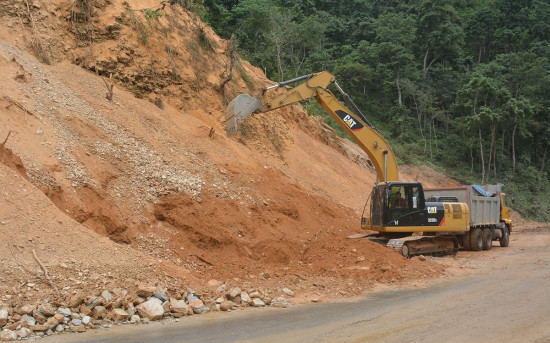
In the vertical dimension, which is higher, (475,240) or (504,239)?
(475,240)

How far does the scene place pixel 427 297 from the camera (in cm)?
944

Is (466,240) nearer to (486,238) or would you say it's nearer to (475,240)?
(475,240)

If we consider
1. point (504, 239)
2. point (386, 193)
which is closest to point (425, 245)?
point (386, 193)

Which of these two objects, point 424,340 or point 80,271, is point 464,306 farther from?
point 80,271

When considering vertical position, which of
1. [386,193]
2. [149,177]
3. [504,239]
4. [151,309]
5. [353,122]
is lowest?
[504,239]

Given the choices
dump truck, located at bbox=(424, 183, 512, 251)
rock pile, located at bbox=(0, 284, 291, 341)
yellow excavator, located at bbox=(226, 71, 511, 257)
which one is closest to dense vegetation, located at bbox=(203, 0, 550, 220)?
dump truck, located at bbox=(424, 183, 512, 251)

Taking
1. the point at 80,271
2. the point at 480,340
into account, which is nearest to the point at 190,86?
the point at 80,271

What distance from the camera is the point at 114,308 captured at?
7539 mm

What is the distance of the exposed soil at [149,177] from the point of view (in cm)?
882

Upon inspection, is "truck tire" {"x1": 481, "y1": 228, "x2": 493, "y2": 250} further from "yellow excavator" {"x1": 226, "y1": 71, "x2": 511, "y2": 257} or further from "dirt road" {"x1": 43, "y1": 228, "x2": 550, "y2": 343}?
"dirt road" {"x1": 43, "y1": 228, "x2": 550, "y2": 343}

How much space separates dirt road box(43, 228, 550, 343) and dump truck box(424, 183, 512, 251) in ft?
20.0

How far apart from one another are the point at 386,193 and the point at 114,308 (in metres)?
8.52

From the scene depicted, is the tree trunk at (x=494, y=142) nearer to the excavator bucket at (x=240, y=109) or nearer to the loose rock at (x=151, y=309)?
the excavator bucket at (x=240, y=109)

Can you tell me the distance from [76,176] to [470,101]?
3157cm
